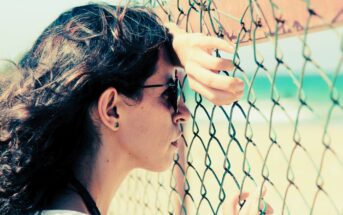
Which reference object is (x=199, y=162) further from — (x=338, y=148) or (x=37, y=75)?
(x=37, y=75)

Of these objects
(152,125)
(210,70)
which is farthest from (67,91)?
(210,70)

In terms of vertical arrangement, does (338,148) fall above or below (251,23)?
below

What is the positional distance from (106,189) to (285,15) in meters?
0.85

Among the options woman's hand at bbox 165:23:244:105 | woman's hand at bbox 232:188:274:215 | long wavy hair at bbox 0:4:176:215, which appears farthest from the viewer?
long wavy hair at bbox 0:4:176:215

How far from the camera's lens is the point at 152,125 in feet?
5.81

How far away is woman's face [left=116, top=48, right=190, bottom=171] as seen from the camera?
1765 mm

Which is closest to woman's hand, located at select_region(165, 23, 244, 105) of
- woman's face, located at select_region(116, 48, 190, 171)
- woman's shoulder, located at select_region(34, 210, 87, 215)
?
woman's face, located at select_region(116, 48, 190, 171)

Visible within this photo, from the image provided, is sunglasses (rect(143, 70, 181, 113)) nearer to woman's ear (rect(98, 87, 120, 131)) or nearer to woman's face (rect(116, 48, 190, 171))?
woman's face (rect(116, 48, 190, 171))

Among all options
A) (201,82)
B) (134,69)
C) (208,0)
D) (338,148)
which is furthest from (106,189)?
(338,148)

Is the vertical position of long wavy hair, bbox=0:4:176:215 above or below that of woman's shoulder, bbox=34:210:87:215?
above

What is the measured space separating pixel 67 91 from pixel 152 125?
0.27 meters

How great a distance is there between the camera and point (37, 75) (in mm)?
1798

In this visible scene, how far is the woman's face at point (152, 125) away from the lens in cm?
176

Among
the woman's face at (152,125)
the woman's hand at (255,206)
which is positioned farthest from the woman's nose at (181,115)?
the woman's hand at (255,206)
